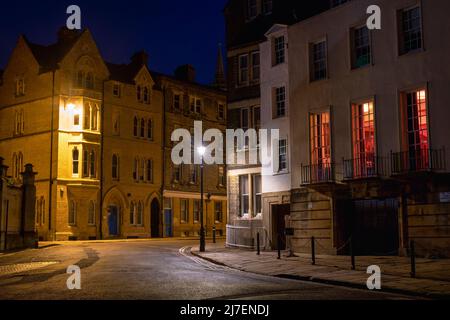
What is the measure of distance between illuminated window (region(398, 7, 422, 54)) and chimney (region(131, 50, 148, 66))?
36.1 m

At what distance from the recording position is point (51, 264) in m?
21.2

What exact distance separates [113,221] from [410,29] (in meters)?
33.4

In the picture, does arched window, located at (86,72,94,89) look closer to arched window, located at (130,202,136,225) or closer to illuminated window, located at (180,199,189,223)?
arched window, located at (130,202,136,225)

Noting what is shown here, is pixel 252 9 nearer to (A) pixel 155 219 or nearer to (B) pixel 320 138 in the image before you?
(B) pixel 320 138

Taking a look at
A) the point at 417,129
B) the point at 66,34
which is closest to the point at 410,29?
the point at 417,129

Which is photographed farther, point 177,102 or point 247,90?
point 177,102

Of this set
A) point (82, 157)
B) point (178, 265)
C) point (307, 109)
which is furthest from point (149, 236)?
point (178, 265)

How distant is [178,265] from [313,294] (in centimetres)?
863

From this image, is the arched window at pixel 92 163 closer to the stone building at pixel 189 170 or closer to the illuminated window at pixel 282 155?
the stone building at pixel 189 170

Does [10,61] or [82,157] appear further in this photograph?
[10,61]

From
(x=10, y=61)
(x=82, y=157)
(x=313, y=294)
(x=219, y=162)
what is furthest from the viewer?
(x=219, y=162)

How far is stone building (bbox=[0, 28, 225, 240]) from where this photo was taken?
1836 inches

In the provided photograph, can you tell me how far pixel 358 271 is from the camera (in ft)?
57.5
